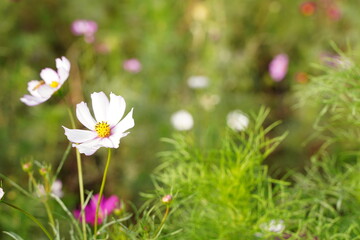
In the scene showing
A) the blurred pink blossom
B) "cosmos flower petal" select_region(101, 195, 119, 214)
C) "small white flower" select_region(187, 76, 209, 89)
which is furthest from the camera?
the blurred pink blossom

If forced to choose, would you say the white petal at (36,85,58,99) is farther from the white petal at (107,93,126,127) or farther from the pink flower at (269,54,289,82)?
the pink flower at (269,54,289,82)

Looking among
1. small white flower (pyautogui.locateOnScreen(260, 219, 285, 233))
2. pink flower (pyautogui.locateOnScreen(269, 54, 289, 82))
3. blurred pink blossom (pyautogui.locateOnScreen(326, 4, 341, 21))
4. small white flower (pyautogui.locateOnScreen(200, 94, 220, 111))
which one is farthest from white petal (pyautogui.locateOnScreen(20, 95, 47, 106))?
blurred pink blossom (pyautogui.locateOnScreen(326, 4, 341, 21))

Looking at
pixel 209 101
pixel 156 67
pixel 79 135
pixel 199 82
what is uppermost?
pixel 79 135

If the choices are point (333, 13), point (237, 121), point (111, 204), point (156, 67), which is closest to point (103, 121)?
point (111, 204)

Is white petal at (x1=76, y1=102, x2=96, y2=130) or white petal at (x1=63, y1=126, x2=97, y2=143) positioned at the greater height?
white petal at (x1=76, y1=102, x2=96, y2=130)

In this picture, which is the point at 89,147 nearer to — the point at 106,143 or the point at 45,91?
the point at 106,143

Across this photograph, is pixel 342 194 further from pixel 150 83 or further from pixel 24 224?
pixel 150 83
